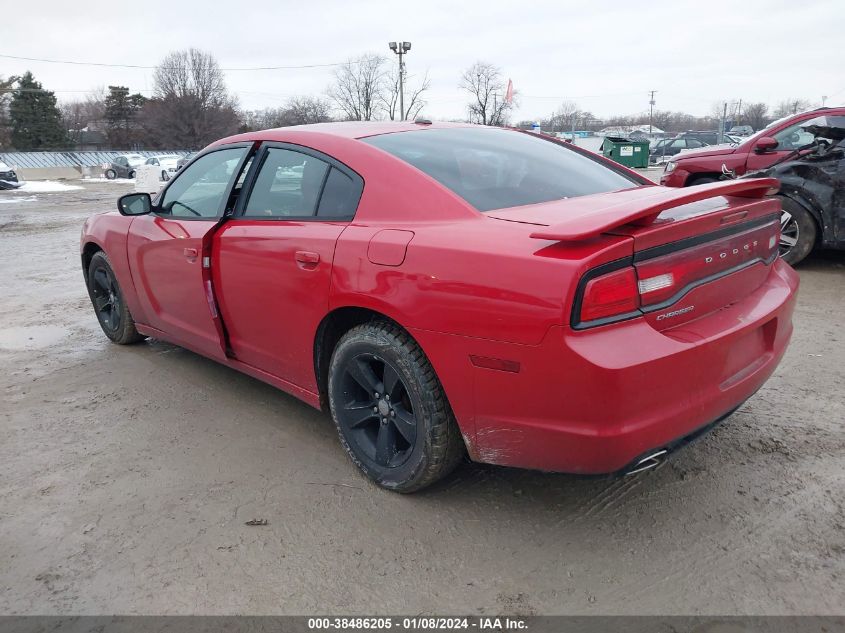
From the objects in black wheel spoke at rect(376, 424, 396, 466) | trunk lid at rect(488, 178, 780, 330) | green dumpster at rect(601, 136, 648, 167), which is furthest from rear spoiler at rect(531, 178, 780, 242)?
green dumpster at rect(601, 136, 648, 167)

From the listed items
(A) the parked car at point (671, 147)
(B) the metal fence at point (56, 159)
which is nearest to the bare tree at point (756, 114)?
(A) the parked car at point (671, 147)

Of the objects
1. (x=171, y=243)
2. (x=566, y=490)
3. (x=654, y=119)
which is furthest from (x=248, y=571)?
(x=654, y=119)

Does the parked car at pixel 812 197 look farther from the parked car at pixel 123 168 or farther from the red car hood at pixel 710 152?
the parked car at pixel 123 168

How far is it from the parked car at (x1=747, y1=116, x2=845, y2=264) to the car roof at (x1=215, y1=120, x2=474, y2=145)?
410cm

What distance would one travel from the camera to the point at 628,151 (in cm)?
2895

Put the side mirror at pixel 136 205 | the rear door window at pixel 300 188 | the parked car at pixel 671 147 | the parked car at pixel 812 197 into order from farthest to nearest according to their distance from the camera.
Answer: the parked car at pixel 671 147 < the parked car at pixel 812 197 < the side mirror at pixel 136 205 < the rear door window at pixel 300 188

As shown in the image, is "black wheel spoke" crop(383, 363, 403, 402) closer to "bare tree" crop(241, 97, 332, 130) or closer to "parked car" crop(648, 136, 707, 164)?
"parked car" crop(648, 136, 707, 164)

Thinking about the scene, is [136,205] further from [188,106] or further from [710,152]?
[188,106]

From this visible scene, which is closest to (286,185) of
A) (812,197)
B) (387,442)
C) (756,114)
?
(387,442)

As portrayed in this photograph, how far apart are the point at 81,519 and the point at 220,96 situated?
76741 millimetres

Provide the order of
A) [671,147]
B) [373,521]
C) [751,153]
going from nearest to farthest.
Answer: [373,521]
[751,153]
[671,147]

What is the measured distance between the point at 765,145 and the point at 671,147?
30558 millimetres

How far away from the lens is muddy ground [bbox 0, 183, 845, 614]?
2152mm

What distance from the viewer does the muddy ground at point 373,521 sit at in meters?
2.15
